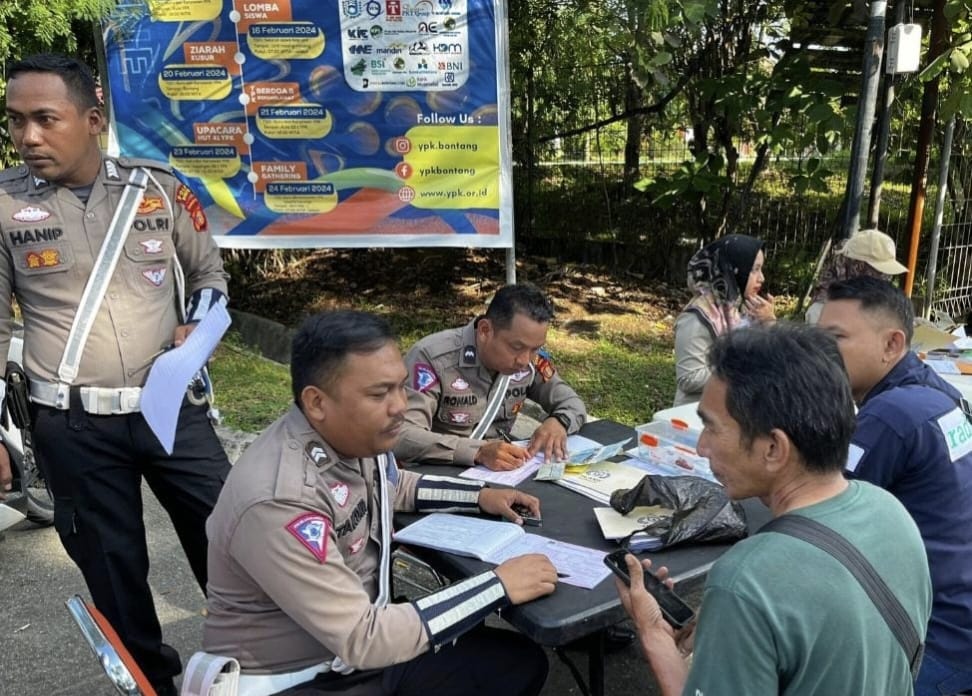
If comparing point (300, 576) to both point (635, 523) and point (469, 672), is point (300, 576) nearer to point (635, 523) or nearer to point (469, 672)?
point (469, 672)

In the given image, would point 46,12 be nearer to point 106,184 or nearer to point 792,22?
point 106,184

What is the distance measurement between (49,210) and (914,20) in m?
5.76

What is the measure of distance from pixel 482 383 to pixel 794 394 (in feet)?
5.71

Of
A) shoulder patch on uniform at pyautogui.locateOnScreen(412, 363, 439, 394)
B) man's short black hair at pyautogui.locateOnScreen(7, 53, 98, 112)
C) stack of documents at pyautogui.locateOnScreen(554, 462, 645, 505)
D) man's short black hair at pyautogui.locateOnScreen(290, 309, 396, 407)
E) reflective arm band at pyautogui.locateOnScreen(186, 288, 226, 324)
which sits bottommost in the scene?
stack of documents at pyautogui.locateOnScreen(554, 462, 645, 505)

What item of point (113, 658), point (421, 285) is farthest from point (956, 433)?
point (421, 285)

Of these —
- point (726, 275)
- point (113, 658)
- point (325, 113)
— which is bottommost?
point (113, 658)

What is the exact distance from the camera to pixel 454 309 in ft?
23.1

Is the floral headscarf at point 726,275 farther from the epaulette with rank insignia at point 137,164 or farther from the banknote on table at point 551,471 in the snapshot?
the epaulette with rank insignia at point 137,164

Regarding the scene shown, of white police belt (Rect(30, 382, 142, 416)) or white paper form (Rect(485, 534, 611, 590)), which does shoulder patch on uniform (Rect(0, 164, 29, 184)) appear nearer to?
white police belt (Rect(30, 382, 142, 416))

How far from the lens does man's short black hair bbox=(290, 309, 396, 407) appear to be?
1719mm

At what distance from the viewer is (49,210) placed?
2.25 m

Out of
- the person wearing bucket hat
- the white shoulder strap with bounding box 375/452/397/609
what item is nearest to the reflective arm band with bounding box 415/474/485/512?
the white shoulder strap with bounding box 375/452/397/609

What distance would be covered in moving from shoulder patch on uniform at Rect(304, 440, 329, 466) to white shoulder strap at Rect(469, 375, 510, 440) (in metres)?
1.18

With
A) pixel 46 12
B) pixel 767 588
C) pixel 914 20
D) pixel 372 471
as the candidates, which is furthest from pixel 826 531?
pixel 914 20
